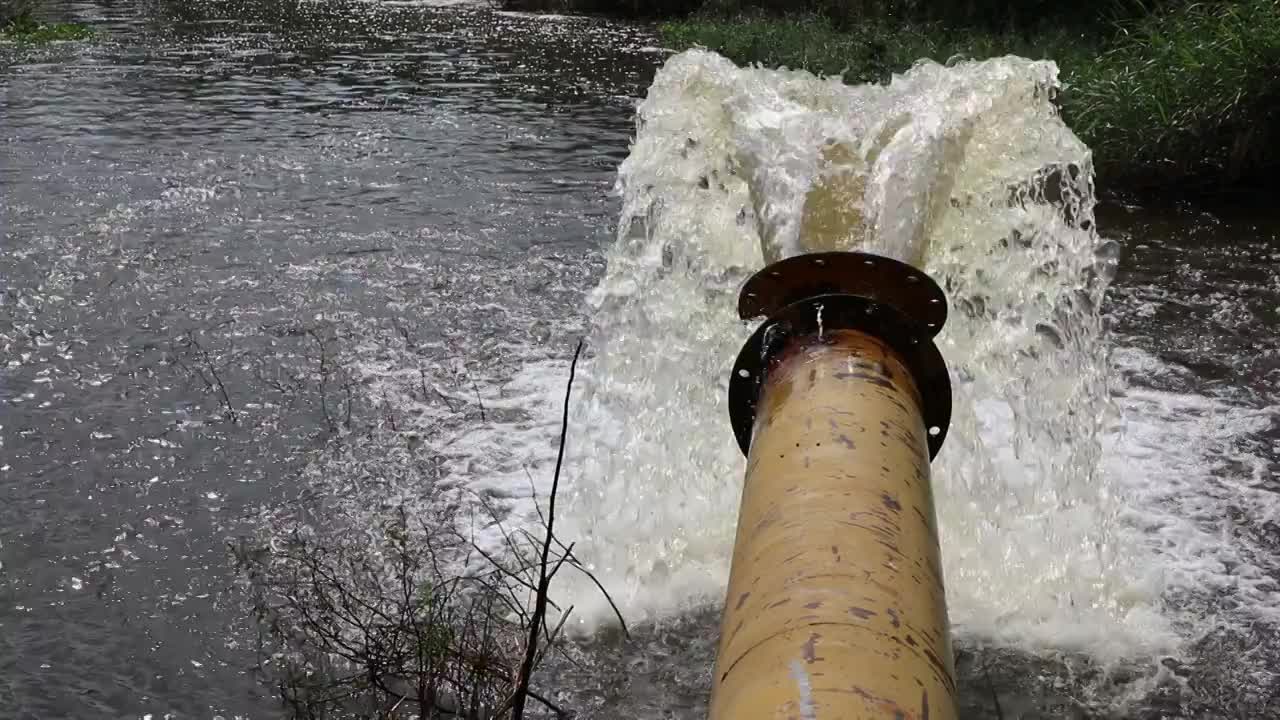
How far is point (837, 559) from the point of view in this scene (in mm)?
1988

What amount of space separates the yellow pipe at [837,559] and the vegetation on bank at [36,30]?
21.1 meters

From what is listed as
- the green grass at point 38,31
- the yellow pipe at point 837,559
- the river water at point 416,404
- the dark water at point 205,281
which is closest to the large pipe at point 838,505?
the yellow pipe at point 837,559

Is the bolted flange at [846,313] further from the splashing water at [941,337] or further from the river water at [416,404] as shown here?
the river water at [416,404]

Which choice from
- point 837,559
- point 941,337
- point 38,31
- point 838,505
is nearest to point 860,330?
point 838,505

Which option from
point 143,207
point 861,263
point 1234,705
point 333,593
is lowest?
point 1234,705

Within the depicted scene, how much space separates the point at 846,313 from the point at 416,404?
3.78m

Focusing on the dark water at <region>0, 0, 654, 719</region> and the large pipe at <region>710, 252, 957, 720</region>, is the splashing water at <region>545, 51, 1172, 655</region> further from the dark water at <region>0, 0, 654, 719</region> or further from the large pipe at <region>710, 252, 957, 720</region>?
the dark water at <region>0, 0, 654, 719</region>

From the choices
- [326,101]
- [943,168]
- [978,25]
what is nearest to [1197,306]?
[943,168]

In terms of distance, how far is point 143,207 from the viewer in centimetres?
993

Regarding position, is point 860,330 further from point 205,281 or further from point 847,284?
point 205,281

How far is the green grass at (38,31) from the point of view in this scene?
20266 mm

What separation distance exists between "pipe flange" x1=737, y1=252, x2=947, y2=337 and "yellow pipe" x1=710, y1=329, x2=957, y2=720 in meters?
0.21

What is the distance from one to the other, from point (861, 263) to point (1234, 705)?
2.13 m

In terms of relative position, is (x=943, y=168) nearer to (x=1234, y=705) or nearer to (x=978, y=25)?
(x=1234, y=705)
